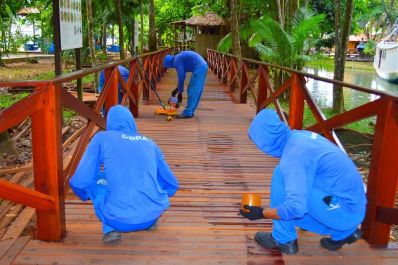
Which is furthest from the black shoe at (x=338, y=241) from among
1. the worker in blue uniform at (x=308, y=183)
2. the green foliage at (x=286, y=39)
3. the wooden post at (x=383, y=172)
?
the green foliage at (x=286, y=39)

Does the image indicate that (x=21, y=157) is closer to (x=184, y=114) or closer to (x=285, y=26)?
(x=184, y=114)

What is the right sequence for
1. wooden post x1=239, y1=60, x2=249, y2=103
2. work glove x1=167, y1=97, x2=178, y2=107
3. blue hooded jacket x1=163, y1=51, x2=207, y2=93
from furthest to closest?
1. wooden post x1=239, y1=60, x2=249, y2=103
2. work glove x1=167, y1=97, x2=178, y2=107
3. blue hooded jacket x1=163, y1=51, x2=207, y2=93

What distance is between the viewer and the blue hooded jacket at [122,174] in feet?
9.73

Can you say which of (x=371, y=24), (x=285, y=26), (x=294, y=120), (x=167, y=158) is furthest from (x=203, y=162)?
(x=371, y=24)

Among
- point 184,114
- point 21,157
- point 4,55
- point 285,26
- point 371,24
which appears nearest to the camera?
point 21,157

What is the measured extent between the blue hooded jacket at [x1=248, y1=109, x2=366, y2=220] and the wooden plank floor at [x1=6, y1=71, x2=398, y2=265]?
1.60 ft

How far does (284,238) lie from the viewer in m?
3.05

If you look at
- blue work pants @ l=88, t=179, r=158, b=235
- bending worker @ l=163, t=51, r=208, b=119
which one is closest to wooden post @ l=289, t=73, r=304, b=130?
blue work pants @ l=88, t=179, r=158, b=235

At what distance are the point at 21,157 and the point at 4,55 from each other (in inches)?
798

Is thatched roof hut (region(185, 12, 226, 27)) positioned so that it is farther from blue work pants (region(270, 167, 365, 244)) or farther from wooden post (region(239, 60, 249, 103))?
blue work pants (region(270, 167, 365, 244))

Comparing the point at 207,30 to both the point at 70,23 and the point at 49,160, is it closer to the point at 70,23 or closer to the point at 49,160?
the point at 70,23

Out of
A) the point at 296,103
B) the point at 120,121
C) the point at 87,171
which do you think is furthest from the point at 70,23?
the point at 87,171

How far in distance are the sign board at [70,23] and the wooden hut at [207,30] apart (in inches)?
707

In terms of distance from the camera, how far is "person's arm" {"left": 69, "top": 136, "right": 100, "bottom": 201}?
296cm
